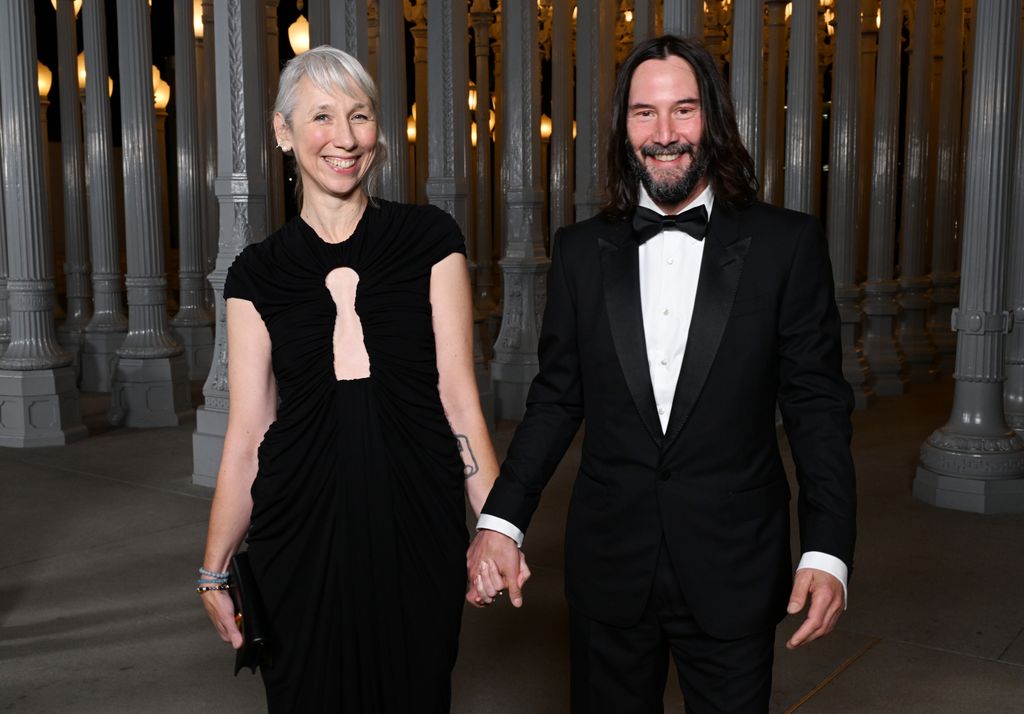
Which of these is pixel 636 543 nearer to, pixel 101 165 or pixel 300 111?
pixel 300 111

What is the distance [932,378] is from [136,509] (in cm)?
918

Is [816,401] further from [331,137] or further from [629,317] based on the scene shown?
[331,137]

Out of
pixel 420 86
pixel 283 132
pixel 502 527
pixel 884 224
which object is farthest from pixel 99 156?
pixel 502 527

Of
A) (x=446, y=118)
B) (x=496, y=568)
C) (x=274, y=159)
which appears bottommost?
(x=496, y=568)

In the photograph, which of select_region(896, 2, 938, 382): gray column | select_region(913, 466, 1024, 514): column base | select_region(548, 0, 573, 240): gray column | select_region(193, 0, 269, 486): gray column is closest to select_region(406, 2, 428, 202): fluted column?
select_region(548, 0, 573, 240): gray column

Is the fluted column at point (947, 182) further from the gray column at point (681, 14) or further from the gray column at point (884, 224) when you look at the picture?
the gray column at point (681, 14)

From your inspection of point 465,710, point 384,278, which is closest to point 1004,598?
point 465,710

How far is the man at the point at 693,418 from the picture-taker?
2.46 m

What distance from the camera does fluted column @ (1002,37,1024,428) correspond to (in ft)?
28.4

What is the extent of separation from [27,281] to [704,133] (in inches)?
335

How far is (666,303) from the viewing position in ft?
8.28

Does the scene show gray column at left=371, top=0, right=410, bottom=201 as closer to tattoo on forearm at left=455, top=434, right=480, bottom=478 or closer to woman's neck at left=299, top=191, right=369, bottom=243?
woman's neck at left=299, top=191, right=369, bottom=243

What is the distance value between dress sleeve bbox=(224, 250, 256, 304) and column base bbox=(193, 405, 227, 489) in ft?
17.5

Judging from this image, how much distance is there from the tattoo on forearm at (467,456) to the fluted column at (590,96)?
8745 millimetres
